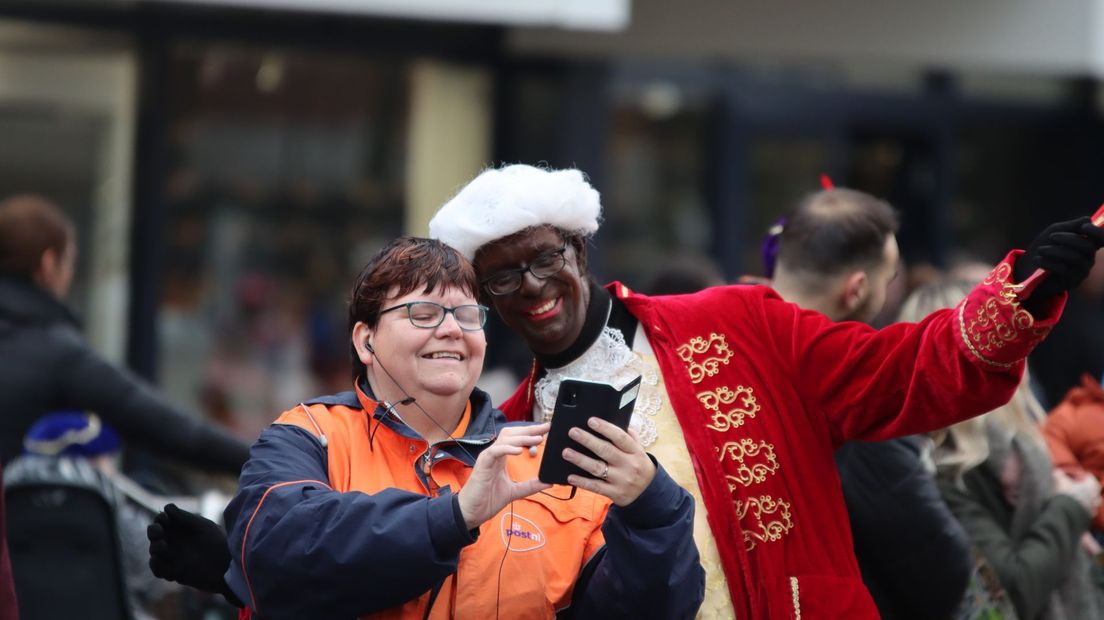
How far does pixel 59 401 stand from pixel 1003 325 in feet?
10.3

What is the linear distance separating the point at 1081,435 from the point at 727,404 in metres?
1.77

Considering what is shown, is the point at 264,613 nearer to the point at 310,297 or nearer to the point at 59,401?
the point at 59,401

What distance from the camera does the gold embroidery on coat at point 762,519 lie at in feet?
10.2

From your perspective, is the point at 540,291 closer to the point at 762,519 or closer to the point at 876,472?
the point at 762,519

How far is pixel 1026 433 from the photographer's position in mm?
4102

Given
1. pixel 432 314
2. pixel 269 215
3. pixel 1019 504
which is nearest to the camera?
pixel 432 314

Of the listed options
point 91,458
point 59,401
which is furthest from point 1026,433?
point 91,458

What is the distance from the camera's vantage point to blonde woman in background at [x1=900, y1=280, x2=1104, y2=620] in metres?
3.97

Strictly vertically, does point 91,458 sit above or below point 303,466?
below

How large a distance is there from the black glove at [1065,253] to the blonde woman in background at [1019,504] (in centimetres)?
137

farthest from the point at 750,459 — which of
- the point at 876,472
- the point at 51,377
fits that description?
the point at 51,377

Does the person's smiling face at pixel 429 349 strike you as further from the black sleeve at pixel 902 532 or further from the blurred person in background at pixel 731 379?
the black sleeve at pixel 902 532

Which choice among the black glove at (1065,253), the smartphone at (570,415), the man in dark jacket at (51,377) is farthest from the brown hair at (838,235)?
the man in dark jacket at (51,377)

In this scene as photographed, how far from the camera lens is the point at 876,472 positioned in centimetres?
361
